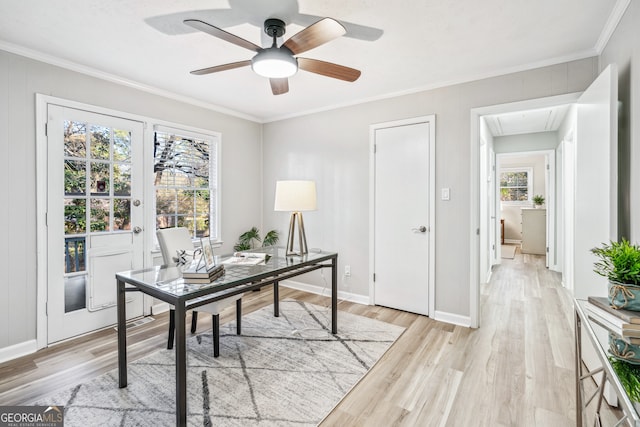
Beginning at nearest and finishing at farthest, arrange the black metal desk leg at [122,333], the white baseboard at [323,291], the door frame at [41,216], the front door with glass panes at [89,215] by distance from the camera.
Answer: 1. the black metal desk leg at [122,333]
2. the door frame at [41,216]
3. the front door with glass panes at [89,215]
4. the white baseboard at [323,291]

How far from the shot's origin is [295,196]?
2.58 m

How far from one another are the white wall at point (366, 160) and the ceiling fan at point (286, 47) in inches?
55.9

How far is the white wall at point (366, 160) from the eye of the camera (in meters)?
2.83

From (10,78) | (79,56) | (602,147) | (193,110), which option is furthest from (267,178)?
(602,147)

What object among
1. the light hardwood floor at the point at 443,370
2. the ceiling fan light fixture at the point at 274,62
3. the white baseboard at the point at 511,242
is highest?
the ceiling fan light fixture at the point at 274,62

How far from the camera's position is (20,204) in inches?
97.3

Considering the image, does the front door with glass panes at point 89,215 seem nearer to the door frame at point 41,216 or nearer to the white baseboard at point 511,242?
the door frame at point 41,216

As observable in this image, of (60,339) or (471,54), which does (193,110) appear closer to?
(60,339)

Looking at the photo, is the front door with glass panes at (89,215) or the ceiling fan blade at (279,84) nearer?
the ceiling fan blade at (279,84)

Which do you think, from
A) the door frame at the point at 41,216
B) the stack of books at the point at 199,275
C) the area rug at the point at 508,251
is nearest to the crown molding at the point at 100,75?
the door frame at the point at 41,216

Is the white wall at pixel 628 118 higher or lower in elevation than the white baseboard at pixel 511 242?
higher

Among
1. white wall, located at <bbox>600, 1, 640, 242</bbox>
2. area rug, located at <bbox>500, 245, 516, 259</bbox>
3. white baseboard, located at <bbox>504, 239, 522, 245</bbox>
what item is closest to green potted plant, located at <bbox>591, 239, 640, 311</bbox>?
white wall, located at <bbox>600, 1, 640, 242</bbox>

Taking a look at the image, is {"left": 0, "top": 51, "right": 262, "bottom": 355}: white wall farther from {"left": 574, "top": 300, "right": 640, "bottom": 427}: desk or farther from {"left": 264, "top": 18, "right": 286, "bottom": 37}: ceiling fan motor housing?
{"left": 574, "top": 300, "right": 640, "bottom": 427}: desk

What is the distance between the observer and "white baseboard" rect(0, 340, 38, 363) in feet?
7.83
